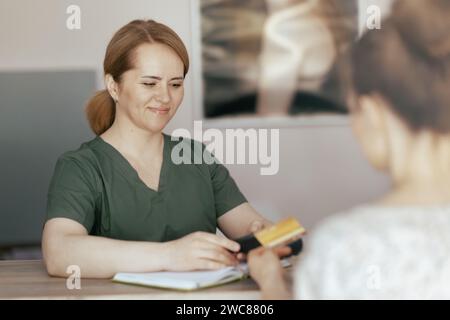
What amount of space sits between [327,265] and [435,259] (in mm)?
148

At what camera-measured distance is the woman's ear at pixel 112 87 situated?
1952mm

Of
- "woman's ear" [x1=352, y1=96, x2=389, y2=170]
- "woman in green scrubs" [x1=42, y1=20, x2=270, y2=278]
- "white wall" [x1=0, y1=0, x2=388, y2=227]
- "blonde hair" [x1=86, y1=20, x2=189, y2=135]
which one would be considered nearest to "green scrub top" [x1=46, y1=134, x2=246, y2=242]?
"woman in green scrubs" [x1=42, y1=20, x2=270, y2=278]

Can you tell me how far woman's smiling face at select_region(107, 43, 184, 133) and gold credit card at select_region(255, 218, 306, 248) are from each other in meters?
0.56

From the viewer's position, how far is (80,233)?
164 centimetres

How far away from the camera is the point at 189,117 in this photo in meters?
3.36

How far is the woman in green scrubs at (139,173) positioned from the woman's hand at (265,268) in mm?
371

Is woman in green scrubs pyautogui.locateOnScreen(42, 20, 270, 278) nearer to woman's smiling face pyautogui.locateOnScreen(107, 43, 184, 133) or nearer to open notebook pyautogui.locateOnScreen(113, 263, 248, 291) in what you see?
woman's smiling face pyautogui.locateOnScreen(107, 43, 184, 133)

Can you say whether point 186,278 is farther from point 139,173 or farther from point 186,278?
point 139,173

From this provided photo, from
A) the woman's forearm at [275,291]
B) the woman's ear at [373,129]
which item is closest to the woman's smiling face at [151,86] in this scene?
the woman's forearm at [275,291]

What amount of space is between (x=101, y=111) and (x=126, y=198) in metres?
0.28

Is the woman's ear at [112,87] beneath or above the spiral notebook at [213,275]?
above

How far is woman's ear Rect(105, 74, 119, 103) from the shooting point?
1.95m

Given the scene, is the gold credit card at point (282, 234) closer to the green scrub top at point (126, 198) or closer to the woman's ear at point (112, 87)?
the green scrub top at point (126, 198)
